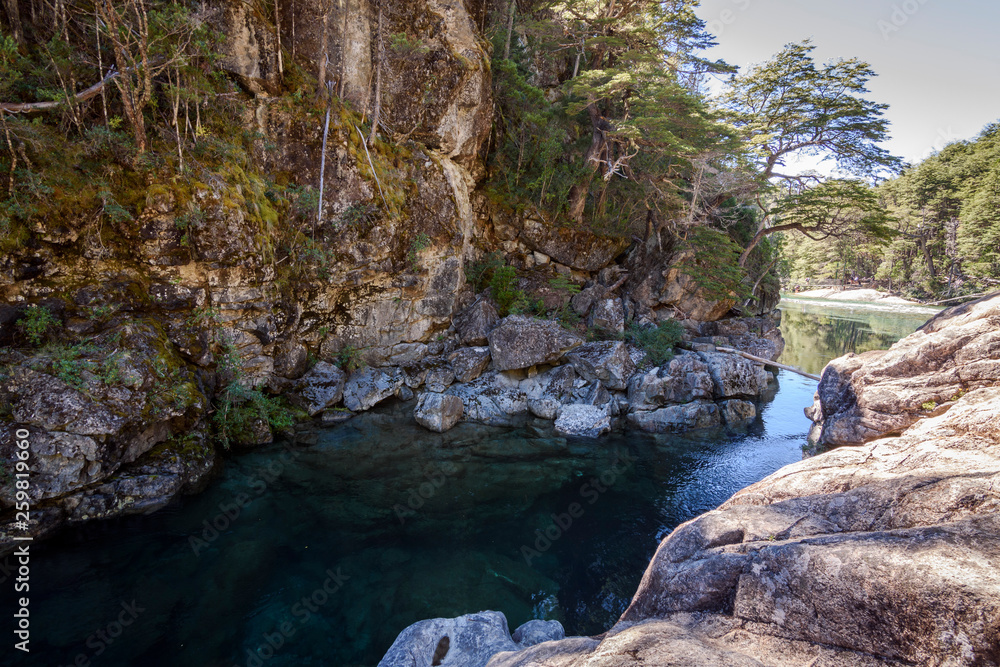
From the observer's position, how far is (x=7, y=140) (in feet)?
20.1

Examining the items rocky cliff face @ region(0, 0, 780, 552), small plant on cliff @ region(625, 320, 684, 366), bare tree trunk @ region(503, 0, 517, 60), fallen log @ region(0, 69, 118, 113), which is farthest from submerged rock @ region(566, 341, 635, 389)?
fallen log @ region(0, 69, 118, 113)

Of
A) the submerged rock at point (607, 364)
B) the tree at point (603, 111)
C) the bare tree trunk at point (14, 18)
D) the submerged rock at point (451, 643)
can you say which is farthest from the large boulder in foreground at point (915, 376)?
the bare tree trunk at point (14, 18)

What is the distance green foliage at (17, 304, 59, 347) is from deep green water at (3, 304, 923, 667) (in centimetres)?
310

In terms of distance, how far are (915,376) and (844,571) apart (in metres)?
5.44

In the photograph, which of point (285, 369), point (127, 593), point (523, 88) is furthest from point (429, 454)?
point (523, 88)

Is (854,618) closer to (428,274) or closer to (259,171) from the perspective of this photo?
(428,274)

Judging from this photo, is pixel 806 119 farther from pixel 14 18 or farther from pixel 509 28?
pixel 14 18

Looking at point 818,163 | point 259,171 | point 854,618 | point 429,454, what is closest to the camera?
point 854,618

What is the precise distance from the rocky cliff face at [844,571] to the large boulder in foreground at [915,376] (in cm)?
50

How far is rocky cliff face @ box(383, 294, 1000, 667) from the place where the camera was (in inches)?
81.2

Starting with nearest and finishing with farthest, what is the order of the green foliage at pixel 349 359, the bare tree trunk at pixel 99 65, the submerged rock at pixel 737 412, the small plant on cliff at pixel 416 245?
the bare tree trunk at pixel 99 65
the green foliage at pixel 349 359
the submerged rock at pixel 737 412
the small plant on cliff at pixel 416 245

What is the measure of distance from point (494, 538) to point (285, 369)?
22.9 feet

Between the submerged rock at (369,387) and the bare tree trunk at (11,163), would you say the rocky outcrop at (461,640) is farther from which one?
the bare tree trunk at (11,163)

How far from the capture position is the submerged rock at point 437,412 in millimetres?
10180
